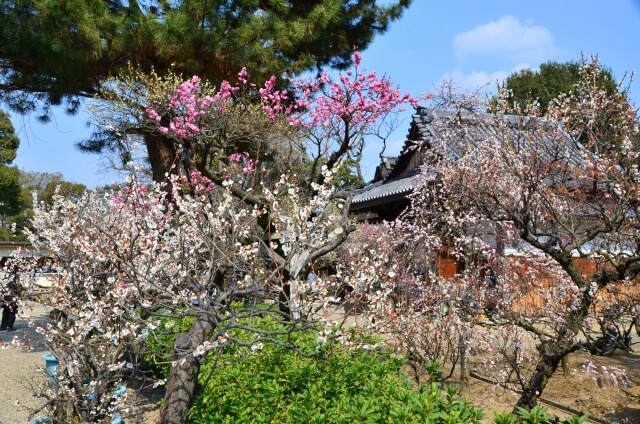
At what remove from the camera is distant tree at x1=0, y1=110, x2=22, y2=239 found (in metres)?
25.4

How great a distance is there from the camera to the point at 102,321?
4.55 m

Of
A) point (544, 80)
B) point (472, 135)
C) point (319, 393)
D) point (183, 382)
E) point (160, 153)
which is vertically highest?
point (544, 80)

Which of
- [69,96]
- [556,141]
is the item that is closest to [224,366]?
[556,141]

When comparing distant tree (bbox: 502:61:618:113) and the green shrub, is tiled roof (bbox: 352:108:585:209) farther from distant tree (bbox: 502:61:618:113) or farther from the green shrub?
distant tree (bbox: 502:61:618:113)

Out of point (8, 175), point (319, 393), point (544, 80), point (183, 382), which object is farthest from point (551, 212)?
point (8, 175)

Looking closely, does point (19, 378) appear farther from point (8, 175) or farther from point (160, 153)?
point (8, 175)

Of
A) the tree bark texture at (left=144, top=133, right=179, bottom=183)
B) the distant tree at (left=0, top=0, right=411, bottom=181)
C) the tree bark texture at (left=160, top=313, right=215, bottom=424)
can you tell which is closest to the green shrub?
the tree bark texture at (left=160, top=313, right=215, bottom=424)

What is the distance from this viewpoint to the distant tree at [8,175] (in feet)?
83.3

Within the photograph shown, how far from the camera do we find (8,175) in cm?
2595

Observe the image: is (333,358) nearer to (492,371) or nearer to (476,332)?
(476,332)

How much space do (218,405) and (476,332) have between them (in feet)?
12.7

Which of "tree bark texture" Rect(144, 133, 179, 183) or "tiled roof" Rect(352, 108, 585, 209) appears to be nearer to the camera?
"tiled roof" Rect(352, 108, 585, 209)

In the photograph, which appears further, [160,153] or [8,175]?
[8,175]

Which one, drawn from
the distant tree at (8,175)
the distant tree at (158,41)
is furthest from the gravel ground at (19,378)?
the distant tree at (8,175)
